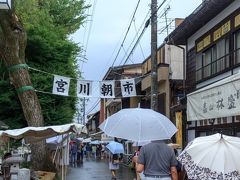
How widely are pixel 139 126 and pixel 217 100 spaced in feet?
11.9

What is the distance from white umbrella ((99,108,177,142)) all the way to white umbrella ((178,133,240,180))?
1.58m

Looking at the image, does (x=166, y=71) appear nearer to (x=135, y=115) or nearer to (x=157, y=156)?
(x=135, y=115)

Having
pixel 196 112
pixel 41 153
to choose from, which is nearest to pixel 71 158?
pixel 41 153

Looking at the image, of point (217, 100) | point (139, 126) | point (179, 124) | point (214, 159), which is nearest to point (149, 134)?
point (139, 126)

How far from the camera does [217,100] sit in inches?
485

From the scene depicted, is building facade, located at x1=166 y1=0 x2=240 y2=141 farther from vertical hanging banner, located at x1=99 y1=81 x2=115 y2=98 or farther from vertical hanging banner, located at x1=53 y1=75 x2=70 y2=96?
vertical hanging banner, located at x1=53 y1=75 x2=70 y2=96

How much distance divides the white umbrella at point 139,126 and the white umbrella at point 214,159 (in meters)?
1.58

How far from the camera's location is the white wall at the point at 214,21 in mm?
14828

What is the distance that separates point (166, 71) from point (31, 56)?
23.4ft

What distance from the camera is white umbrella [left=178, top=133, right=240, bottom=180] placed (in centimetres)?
713

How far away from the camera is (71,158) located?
131 feet

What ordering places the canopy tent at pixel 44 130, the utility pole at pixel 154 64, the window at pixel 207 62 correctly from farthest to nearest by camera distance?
the window at pixel 207 62, the utility pole at pixel 154 64, the canopy tent at pixel 44 130

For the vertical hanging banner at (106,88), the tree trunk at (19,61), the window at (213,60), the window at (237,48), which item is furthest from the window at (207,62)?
the tree trunk at (19,61)

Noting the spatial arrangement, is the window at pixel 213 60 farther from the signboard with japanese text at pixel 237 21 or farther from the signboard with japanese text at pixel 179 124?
the signboard with japanese text at pixel 179 124
